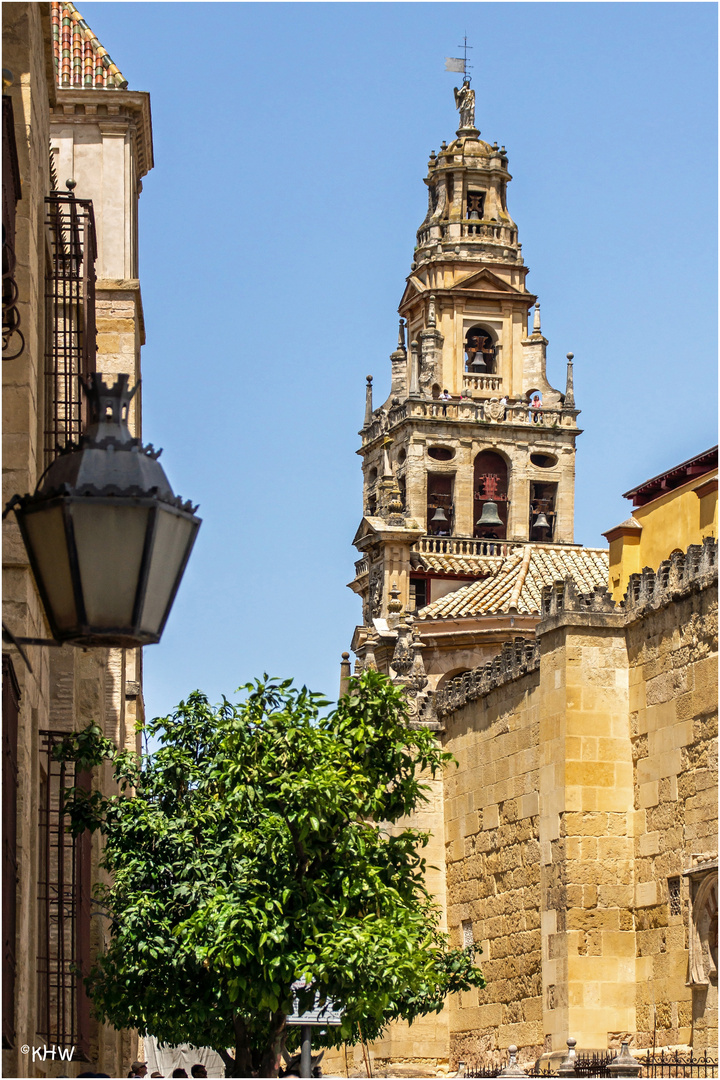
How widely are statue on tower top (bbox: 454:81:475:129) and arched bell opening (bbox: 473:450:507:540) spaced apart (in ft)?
38.7

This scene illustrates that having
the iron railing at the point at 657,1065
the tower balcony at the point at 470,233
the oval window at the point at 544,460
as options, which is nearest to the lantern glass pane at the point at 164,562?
the iron railing at the point at 657,1065

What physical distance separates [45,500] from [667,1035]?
51.8 feet

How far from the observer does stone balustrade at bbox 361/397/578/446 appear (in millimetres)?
55344

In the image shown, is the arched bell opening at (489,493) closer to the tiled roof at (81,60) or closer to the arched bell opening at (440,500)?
the arched bell opening at (440,500)

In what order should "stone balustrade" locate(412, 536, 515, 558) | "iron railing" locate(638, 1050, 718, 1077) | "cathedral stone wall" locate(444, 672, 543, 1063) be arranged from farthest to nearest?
"stone balustrade" locate(412, 536, 515, 558)
"cathedral stone wall" locate(444, 672, 543, 1063)
"iron railing" locate(638, 1050, 718, 1077)

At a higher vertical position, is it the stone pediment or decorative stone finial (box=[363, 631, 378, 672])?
the stone pediment

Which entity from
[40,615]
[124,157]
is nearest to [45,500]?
[40,615]

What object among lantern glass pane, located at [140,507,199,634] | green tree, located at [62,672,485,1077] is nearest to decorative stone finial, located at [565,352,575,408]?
green tree, located at [62,672,485,1077]

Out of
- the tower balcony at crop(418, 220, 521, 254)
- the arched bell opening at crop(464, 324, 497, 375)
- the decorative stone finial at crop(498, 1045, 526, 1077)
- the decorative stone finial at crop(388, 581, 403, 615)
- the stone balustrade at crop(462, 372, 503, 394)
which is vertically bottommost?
the decorative stone finial at crop(498, 1045, 526, 1077)

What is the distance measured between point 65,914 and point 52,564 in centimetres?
1019

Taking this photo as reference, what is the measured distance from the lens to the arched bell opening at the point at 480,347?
57500 mm

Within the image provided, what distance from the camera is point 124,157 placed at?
23031 mm

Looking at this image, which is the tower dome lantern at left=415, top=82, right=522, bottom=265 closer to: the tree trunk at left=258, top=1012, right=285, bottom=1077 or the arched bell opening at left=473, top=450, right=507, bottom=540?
the arched bell opening at left=473, top=450, right=507, bottom=540

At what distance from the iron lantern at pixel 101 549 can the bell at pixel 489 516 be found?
162 feet
